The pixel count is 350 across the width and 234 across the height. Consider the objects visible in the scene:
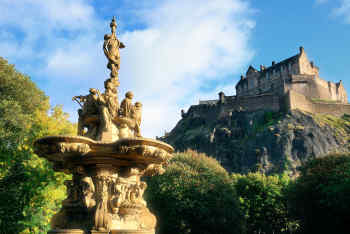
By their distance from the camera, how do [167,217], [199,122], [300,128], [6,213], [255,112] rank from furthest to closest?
[199,122]
[255,112]
[300,128]
[167,217]
[6,213]

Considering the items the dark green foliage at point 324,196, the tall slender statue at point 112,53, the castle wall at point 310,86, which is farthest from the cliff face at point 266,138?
the tall slender statue at point 112,53

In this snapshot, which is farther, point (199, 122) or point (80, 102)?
point (199, 122)

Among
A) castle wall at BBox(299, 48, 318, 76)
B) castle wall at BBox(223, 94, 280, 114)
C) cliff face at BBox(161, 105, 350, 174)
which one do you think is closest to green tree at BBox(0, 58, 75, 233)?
cliff face at BBox(161, 105, 350, 174)

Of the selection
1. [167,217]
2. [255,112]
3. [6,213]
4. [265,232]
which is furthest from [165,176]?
[255,112]

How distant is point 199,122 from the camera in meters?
76.2

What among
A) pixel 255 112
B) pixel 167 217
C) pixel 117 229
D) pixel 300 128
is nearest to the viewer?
pixel 117 229

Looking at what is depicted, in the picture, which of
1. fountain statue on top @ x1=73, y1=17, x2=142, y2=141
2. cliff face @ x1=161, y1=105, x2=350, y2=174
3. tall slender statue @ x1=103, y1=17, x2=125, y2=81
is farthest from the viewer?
cliff face @ x1=161, y1=105, x2=350, y2=174

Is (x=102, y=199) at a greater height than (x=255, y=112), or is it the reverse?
(x=255, y=112)

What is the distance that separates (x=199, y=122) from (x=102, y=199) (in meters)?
70.2

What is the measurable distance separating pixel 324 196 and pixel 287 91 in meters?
48.6

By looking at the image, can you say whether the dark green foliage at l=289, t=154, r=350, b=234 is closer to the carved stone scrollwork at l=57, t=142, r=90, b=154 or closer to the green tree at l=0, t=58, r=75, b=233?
the green tree at l=0, t=58, r=75, b=233

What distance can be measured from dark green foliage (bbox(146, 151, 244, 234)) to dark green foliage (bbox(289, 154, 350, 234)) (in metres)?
5.37

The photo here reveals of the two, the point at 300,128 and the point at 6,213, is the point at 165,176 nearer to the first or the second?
the point at 6,213

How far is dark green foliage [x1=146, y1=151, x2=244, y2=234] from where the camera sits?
21188mm
